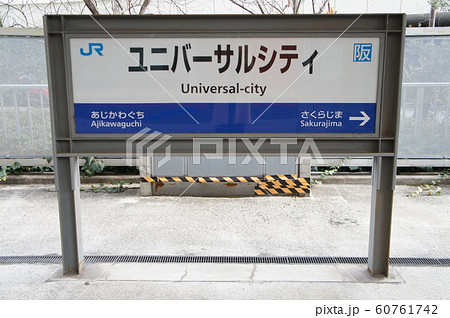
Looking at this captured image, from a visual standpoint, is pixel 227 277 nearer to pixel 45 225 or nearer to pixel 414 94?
pixel 45 225

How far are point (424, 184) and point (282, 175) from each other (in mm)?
2628

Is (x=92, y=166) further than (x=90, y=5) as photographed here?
No

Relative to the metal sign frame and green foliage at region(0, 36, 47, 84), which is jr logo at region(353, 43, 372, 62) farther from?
green foliage at region(0, 36, 47, 84)

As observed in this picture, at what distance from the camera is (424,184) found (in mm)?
6566

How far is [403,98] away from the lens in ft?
21.0

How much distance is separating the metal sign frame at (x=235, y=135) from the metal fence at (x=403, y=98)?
3.41m

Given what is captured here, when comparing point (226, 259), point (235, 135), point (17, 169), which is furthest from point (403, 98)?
point (17, 169)

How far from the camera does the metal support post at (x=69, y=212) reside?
11.4 feet

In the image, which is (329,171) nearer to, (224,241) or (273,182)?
(273,182)

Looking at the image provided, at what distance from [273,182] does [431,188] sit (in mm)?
2775

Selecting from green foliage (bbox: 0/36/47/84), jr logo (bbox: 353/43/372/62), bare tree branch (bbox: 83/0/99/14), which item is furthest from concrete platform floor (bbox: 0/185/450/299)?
bare tree branch (bbox: 83/0/99/14)

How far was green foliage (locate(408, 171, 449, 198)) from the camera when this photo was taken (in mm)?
6156

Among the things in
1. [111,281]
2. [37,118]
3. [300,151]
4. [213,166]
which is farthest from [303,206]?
[37,118]

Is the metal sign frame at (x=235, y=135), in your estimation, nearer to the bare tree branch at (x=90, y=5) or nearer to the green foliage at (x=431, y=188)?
the green foliage at (x=431, y=188)
